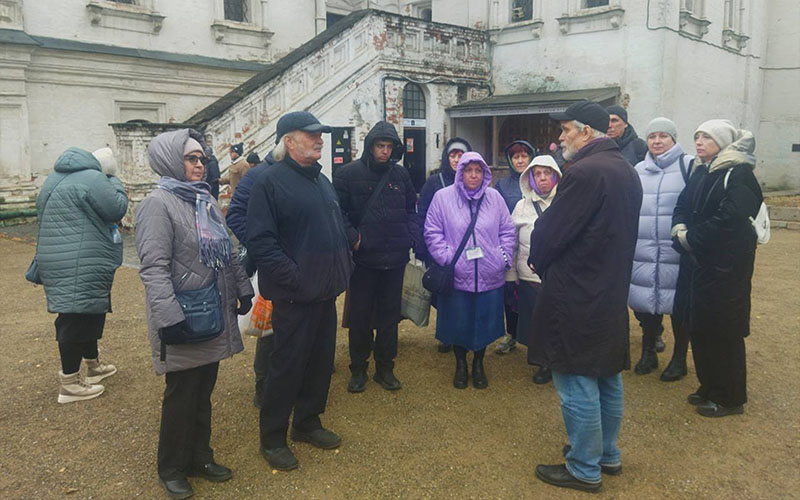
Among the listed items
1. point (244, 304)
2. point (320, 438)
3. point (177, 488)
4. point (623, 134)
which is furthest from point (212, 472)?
point (623, 134)

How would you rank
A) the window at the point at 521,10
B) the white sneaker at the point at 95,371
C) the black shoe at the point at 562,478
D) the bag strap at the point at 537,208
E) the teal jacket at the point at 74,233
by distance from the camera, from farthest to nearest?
1. the window at the point at 521,10
2. the bag strap at the point at 537,208
3. the white sneaker at the point at 95,371
4. the teal jacket at the point at 74,233
5. the black shoe at the point at 562,478

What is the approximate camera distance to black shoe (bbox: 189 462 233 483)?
334cm

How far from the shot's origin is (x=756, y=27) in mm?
19406

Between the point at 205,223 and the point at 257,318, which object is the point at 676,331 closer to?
the point at 257,318

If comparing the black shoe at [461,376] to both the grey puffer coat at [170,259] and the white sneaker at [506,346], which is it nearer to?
the white sneaker at [506,346]

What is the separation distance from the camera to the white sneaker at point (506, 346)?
5.43 m

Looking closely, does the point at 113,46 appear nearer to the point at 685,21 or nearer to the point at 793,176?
the point at 685,21

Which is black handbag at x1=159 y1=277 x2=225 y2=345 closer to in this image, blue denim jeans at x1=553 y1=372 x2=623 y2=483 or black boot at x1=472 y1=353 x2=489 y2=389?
blue denim jeans at x1=553 y1=372 x2=623 y2=483

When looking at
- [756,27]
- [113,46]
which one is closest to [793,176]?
[756,27]

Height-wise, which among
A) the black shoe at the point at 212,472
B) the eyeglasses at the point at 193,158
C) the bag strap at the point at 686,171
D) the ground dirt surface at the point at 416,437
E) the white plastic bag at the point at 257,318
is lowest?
the ground dirt surface at the point at 416,437

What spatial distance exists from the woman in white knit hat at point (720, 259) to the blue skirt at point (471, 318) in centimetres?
138

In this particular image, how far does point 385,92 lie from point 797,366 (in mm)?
12660

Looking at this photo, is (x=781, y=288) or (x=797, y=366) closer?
(x=797, y=366)

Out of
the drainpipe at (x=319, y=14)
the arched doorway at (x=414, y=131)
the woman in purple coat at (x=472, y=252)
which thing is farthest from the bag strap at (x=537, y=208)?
the drainpipe at (x=319, y=14)
